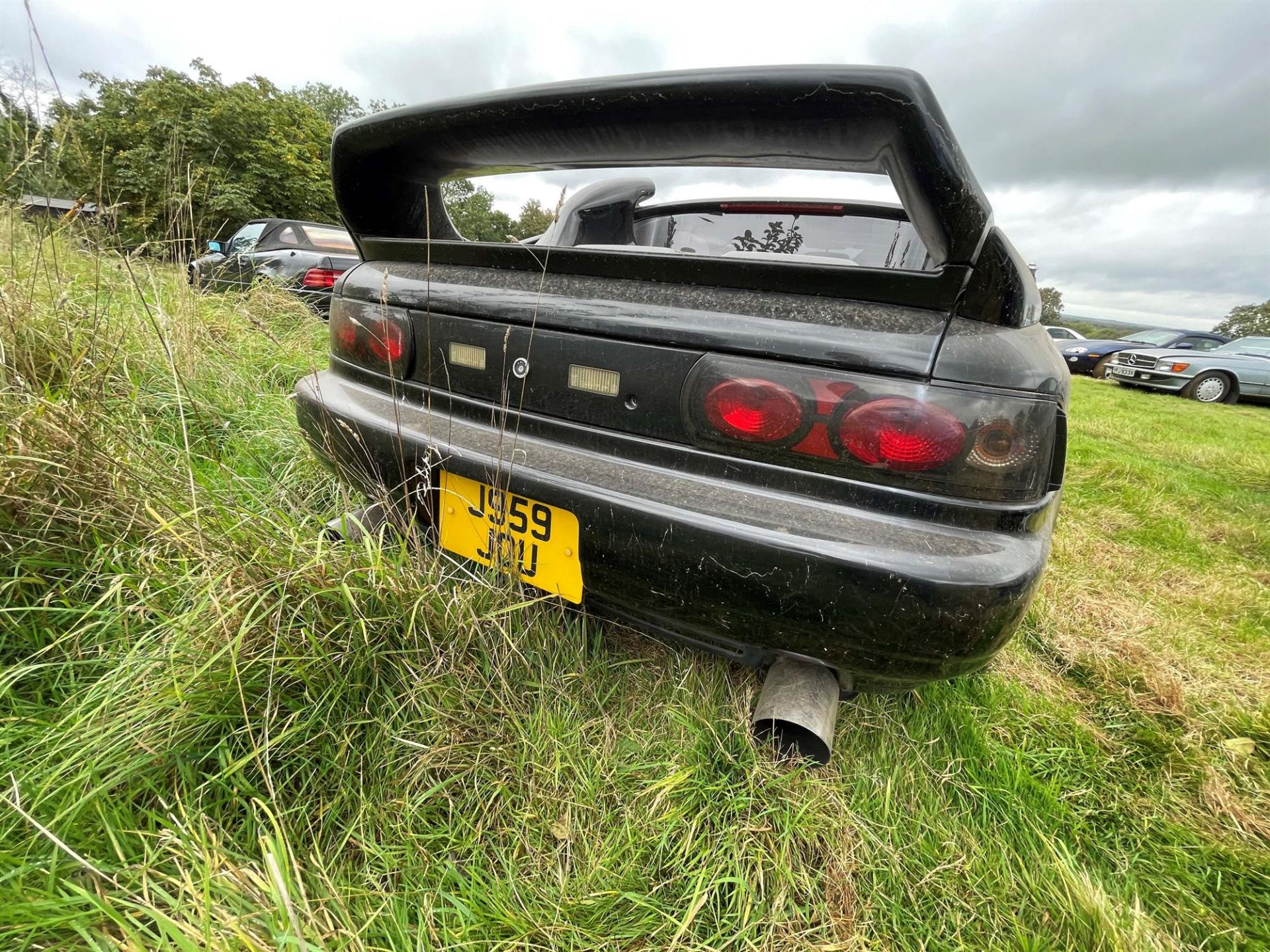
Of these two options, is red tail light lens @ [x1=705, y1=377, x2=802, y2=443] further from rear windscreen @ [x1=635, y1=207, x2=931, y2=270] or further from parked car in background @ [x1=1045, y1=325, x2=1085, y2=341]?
parked car in background @ [x1=1045, y1=325, x2=1085, y2=341]

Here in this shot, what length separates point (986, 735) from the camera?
1308 mm

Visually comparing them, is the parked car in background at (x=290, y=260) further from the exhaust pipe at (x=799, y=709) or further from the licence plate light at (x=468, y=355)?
the exhaust pipe at (x=799, y=709)

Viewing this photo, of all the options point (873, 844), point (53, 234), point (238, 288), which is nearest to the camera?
point (873, 844)

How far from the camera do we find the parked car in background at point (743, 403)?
2.78 ft

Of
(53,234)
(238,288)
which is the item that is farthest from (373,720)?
(238,288)

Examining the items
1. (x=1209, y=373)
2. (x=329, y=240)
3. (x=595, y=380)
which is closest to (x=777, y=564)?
(x=595, y=380)

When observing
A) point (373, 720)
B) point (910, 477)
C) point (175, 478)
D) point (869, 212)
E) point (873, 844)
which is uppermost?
point (869, 212)

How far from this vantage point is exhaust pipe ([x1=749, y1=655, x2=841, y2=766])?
3.37ft

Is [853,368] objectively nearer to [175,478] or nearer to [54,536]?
[175,478]

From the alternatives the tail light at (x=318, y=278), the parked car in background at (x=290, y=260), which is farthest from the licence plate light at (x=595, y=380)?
the tail light at (x=318, y=278)

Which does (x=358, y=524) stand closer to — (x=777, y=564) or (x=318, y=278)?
(x=777, y=564)

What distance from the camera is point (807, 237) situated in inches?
79.6

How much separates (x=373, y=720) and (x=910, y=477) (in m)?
1.08

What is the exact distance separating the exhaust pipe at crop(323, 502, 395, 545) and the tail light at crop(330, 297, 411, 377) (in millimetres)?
354
